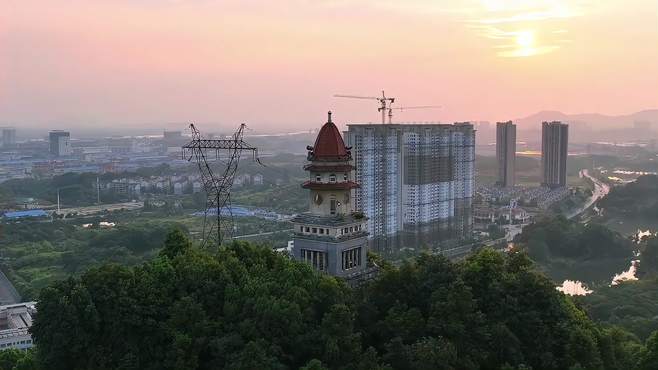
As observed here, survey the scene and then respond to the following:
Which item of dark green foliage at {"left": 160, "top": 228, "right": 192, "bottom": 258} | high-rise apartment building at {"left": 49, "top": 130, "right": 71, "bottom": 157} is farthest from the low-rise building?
high-rise apartment building at {"left": 49, "top": 130, "right": 71, "bottom": 157}

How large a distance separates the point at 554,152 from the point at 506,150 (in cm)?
407

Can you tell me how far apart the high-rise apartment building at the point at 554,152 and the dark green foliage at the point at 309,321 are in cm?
4202

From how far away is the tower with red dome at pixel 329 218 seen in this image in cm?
1153

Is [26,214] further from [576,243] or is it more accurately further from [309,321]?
[309,321]

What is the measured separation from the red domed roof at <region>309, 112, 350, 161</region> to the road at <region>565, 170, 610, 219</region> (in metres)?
34.4

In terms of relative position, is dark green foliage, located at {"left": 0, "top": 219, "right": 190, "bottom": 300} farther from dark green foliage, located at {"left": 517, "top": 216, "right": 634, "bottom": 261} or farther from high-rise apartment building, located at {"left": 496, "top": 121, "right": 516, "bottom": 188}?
high-rise apartment building, located at {"left": 496, "top": 121, "right": 516, "bottom": 188}

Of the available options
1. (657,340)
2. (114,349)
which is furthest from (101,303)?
(657,340)

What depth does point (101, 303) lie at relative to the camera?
9680mm

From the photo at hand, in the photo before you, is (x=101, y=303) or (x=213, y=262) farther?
(x=213, y=262)

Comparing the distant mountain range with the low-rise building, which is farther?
the distant mountain range

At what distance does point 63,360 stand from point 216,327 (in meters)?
2.29

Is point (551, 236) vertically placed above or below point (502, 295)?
below

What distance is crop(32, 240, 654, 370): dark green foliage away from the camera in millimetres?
9109

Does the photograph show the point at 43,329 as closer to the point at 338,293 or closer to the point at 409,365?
the point at 338,293
